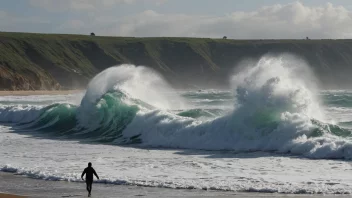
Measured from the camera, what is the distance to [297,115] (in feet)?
69.6

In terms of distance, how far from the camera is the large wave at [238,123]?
780 inches

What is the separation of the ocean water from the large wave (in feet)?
0.11

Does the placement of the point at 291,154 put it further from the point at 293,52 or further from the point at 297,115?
the point at 293,52

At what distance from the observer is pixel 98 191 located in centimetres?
1390

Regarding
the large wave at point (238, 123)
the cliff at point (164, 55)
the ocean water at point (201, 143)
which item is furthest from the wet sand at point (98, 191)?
the cliff at point (164, 55)

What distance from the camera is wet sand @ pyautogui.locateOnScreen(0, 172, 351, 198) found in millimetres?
13206

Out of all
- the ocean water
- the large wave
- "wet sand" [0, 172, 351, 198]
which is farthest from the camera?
the large wave

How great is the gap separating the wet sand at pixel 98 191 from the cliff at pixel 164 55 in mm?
73785

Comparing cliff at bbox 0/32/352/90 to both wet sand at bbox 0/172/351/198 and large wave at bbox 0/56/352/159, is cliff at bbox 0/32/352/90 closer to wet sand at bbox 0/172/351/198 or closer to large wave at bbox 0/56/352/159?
large wave at bbox 0/56/352/159

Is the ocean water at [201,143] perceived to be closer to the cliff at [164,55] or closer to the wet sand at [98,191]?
the wet sand at [98,191]

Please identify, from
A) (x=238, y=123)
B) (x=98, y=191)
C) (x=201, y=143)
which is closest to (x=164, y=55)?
(x=238, y=123)

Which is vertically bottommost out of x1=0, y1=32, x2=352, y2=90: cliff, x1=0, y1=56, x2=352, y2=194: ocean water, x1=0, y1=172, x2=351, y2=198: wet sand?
x1=0, y1=172, x2=351, y2=198: wet sand

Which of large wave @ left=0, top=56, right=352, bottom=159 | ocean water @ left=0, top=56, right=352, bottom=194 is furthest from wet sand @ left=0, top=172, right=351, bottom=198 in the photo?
large wave @ left=0, top=56, right=352, bottom=159

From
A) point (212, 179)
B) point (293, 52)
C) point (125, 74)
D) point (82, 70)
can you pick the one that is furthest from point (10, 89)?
point (293, 52)
